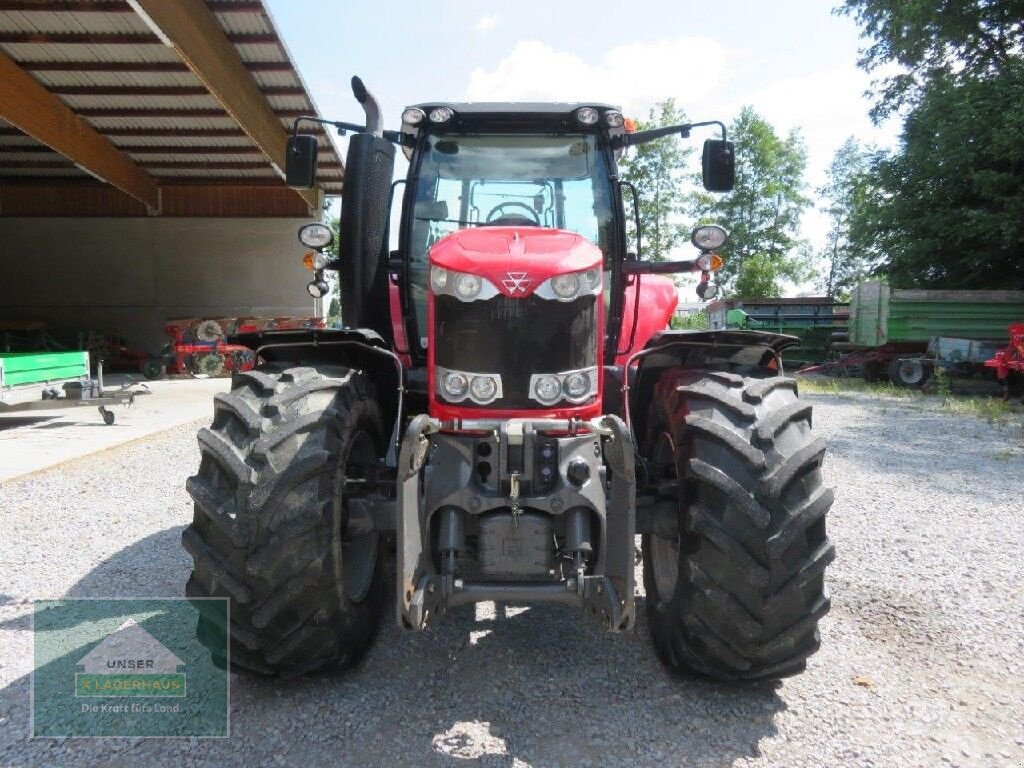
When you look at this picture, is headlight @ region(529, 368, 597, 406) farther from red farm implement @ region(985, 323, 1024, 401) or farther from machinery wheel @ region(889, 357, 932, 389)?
machinery wheel @ region(889, 357, 932, 389)

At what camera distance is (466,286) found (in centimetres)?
251

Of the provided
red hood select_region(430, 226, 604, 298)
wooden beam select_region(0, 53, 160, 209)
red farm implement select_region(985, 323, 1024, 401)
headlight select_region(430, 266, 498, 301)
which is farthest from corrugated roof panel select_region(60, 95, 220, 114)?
red farm implement select_region(985, 323, 1024, 401)

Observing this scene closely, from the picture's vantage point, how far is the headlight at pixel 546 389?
8.45ft

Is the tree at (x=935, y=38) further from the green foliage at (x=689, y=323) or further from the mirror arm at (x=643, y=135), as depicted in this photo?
the mirror arm at (x=643, y=135)

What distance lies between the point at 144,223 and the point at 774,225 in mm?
33649

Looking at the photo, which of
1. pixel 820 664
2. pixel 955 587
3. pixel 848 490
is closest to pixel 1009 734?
pixel 820 664

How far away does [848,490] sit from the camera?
6.05m

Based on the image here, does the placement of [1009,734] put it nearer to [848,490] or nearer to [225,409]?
[225,409]

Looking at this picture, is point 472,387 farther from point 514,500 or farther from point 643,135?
point 643,135

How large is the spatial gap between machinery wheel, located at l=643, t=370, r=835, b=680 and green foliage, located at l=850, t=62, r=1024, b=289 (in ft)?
50.9

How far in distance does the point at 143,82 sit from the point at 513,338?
48.8ft

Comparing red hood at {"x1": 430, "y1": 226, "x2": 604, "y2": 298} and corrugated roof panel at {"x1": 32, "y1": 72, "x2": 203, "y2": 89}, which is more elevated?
corrugated roof panel at {"x1": 32, "y1": 72, "x2": 203, "y2": 89}

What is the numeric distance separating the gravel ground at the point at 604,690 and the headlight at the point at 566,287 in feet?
4.81

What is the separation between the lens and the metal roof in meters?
12.0
